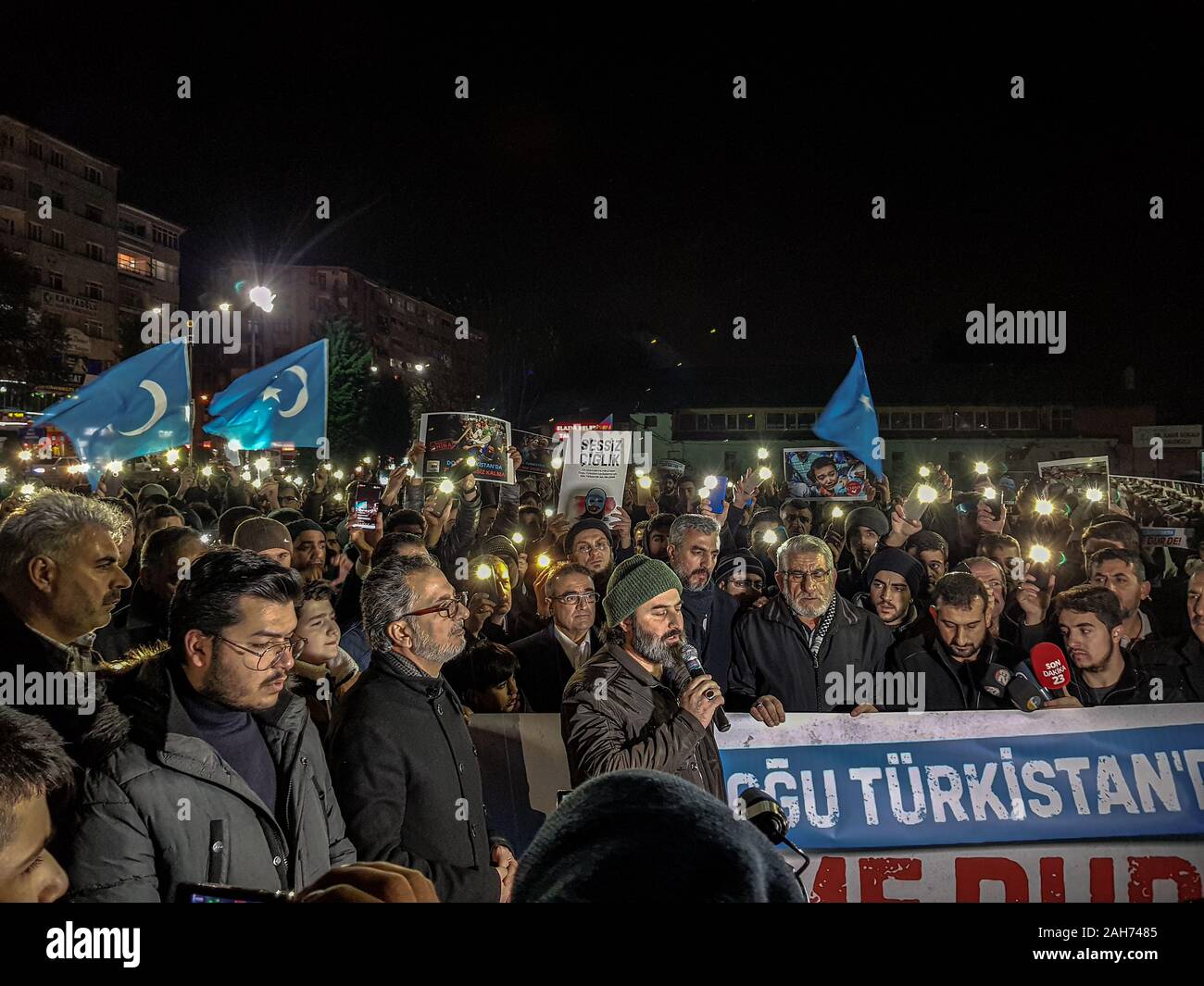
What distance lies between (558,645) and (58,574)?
278cm

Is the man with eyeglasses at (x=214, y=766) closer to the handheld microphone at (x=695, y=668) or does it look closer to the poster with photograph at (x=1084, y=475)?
the handheld microphone at (x=695, y=668)

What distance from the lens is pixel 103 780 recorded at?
8.73ft

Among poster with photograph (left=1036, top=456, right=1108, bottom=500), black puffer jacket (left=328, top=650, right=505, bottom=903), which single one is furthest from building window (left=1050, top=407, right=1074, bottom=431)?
black puffer jacket (left=328, top=650, right=505, bottom=903)

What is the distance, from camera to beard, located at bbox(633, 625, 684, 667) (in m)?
4.09

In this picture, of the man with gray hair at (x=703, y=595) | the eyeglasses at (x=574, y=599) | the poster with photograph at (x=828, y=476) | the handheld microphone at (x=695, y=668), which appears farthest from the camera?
the poster with photograph at (x=828, y=476)

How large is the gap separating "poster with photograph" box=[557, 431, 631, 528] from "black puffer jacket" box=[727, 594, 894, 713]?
5.21m

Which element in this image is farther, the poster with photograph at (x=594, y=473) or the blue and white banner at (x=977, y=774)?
the poster with photograph at (x=594, y=473)

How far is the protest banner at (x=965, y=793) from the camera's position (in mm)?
4391

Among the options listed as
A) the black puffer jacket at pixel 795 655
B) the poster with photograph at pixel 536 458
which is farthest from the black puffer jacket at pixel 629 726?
the poster with photograph at pixel 536 458

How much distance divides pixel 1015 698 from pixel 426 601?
10.6 ft

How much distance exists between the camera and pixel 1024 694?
4891mm

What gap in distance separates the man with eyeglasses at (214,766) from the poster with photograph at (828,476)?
9.35 m

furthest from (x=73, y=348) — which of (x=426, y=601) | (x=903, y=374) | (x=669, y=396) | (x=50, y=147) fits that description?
(x=426, y=601)
